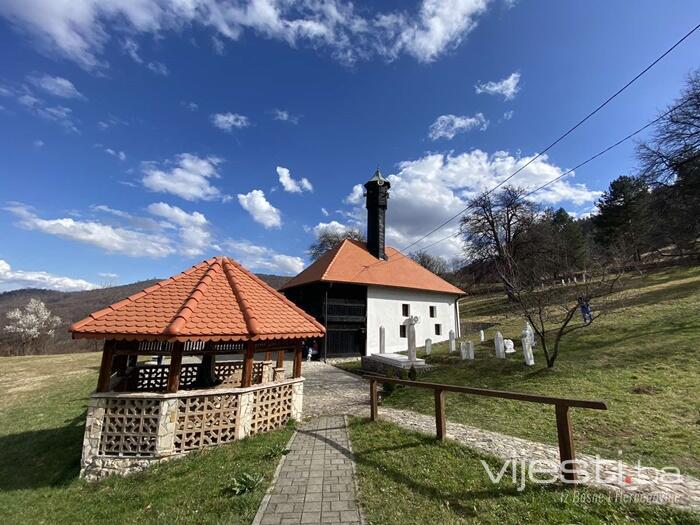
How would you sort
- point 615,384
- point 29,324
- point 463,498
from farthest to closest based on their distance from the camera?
point 29,324, point 615,384, point 463,498

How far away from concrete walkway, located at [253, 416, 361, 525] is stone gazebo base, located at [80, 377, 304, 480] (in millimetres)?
1807

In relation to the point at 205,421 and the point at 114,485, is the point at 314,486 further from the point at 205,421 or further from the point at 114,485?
the point at 114,485

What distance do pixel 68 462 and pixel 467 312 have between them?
3412cm

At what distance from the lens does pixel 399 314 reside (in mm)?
23422

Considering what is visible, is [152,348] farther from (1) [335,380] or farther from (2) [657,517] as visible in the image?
(2) [657,517]

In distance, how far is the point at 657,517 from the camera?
351cm

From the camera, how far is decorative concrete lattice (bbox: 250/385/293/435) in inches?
299

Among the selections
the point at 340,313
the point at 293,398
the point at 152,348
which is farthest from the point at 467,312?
the point at 152,348

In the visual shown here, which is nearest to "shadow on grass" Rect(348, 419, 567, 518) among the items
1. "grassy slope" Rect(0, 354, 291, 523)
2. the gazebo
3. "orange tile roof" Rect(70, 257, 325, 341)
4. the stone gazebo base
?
"grassy slope" Rect(0, 354, 291, 523)

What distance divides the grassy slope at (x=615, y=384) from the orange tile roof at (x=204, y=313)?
4.58 metres

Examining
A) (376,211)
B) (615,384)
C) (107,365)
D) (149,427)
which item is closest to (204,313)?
(107,365)

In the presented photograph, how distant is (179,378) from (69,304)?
8811 centimetres

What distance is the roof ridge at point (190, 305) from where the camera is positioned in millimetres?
6601

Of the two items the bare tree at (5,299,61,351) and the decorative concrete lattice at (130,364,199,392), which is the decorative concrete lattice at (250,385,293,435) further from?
the bare tree at (5,299,61,351)
